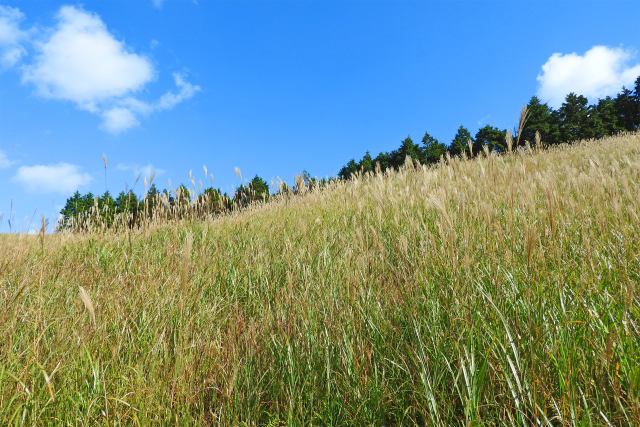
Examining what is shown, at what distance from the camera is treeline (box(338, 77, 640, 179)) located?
34750mm

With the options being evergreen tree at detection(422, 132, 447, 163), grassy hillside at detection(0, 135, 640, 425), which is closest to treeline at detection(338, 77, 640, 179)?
evergreen tree at detection(422, 132, 447, 163)

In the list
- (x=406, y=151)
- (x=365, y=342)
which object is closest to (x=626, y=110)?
(x=406, y=151)

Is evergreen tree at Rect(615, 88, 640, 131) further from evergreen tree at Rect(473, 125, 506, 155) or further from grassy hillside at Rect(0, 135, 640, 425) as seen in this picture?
grassy hillside at Rect(0, 135, 640, 425)

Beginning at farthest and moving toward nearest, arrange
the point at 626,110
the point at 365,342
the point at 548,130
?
the point at 626,110 → the point at 548,130 → the point at 365,342

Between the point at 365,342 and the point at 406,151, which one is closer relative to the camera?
the point at 365,342

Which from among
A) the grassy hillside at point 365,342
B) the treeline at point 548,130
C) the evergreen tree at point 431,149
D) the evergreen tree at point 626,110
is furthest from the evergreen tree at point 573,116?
the grassy hillside at point 365,342

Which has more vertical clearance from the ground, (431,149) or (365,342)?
(431,149)

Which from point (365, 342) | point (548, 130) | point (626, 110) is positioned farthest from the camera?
point (626, 110)

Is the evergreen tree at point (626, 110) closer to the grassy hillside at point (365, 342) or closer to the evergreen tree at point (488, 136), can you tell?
the evergreen tree at point (488, 136)

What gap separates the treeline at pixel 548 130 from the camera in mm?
34750

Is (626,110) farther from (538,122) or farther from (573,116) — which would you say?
(538,122)

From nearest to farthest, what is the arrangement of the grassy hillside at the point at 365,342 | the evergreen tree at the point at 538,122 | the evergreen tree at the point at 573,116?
the grassy hillside at the point at 365,342, the evergreen tree at the point at 538,122, the evergreen tree at the point at 573,116

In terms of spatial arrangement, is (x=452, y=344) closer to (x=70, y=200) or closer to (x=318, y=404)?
(x=318, y=404)

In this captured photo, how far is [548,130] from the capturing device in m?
34.3
